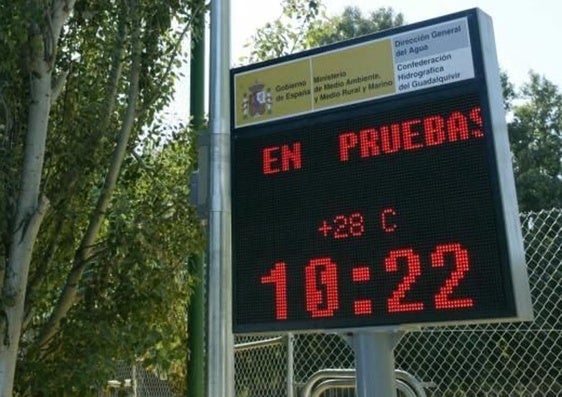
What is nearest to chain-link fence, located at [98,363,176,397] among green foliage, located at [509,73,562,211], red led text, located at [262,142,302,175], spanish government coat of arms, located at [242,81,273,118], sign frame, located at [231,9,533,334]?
sign frame, located at [231,9,533,334]

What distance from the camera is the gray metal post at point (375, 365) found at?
3.72m

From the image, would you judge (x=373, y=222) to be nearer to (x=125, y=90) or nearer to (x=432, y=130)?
(x=432, y=130)

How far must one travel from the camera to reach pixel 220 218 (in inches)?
153

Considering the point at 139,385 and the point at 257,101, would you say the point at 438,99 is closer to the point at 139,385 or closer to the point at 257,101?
the point at 257,101

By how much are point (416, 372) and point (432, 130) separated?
3488mm

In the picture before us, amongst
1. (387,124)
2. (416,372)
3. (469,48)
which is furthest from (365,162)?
(416,372)

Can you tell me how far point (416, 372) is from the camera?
6.61m

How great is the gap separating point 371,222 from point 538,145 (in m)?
21.1

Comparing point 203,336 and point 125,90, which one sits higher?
point 125,90

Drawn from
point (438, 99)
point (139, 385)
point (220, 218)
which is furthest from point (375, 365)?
point (139, 385)

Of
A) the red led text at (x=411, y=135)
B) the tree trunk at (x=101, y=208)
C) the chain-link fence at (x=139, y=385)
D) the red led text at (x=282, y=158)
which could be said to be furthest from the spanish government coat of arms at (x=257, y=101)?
the chain-link fence at (x=139, y=385)

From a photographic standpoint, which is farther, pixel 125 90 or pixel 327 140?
pixel 125 90

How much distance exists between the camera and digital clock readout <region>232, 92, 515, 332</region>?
3.45 m

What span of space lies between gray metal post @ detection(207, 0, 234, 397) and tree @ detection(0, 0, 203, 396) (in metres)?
0.81
